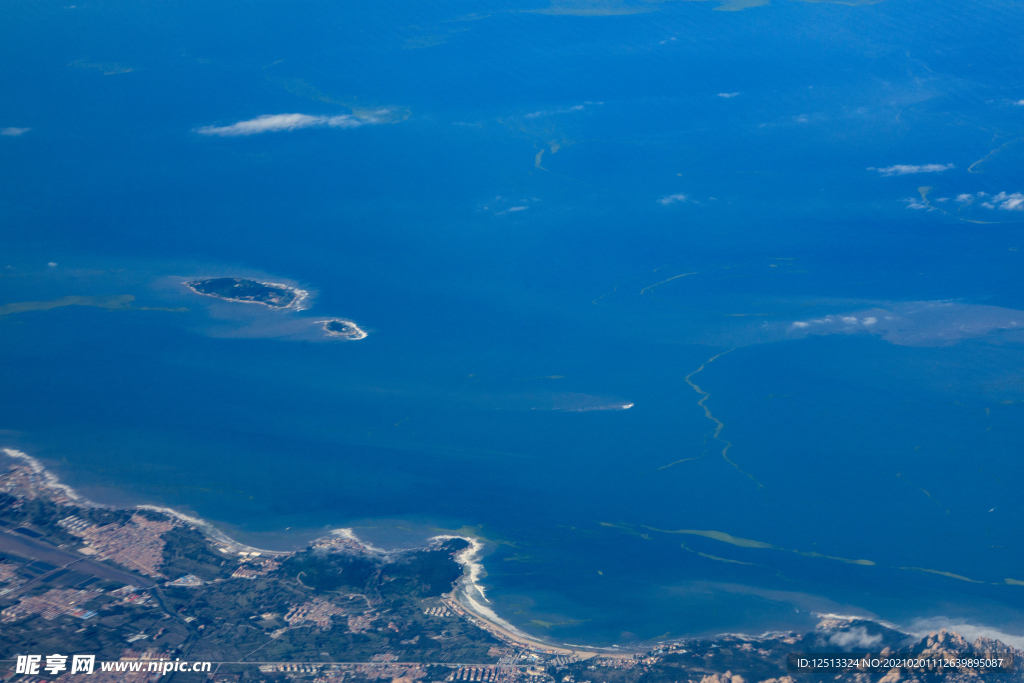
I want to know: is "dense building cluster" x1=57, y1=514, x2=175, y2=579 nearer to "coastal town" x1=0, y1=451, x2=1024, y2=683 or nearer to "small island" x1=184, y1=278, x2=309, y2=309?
"coastal town" x1=0, y1=451, x2=1024, y2=683

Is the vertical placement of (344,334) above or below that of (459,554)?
above

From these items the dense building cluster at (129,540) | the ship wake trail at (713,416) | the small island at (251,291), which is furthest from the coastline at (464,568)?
the small island at (251,291)

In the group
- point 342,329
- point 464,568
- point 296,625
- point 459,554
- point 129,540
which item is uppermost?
point 342,329

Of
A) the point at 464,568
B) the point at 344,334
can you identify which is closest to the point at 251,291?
the point at 344,334

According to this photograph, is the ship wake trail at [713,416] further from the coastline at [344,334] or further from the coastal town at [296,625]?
the coastline at [344,334]

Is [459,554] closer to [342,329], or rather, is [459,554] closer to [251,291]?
[342,329]

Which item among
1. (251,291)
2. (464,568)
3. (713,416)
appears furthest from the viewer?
(251,291)
